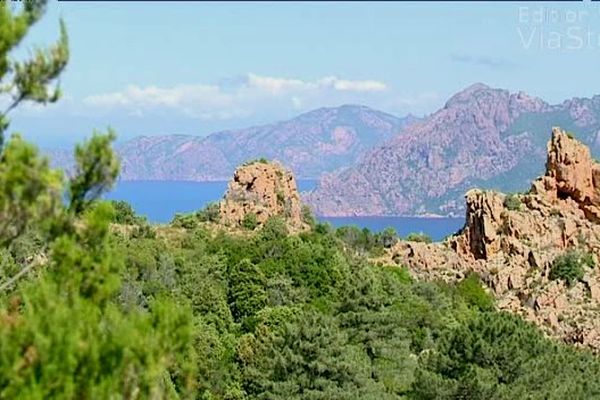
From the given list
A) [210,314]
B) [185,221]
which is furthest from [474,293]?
[185,221]

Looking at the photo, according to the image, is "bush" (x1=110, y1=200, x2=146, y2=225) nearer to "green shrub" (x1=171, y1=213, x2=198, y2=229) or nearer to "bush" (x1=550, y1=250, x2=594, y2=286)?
"green shrub" (x1=171, y1=213, x2=198, y2=229)

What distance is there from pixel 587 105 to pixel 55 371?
666ft

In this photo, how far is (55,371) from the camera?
5.48 meters

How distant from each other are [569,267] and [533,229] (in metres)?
3.06

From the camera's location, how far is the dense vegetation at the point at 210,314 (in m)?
5.81

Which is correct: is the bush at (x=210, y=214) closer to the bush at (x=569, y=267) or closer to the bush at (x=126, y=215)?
the bush at (x=126, y=215)

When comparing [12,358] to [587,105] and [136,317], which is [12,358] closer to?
[136,317]

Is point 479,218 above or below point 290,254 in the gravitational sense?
above

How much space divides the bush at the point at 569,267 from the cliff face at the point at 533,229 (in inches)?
5.6

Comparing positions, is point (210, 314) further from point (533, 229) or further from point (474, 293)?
point (533, 229)

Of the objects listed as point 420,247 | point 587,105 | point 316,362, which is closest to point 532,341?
point 316,362

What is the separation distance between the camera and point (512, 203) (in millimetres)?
37938

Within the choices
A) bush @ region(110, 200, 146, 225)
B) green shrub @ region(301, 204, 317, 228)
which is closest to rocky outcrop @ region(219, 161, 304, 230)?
green shrub @ region(301, 204, 317, 228)

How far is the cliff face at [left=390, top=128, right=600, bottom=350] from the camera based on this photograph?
1427 inches
